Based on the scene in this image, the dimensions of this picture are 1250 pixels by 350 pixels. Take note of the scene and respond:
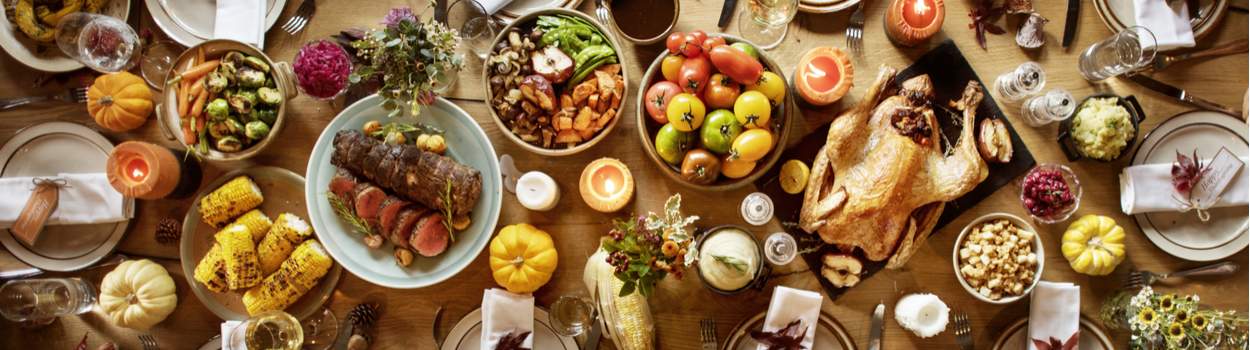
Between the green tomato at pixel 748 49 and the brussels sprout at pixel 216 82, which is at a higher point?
the green tomato at pixel 748 49

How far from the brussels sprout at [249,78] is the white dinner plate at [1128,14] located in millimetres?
2855

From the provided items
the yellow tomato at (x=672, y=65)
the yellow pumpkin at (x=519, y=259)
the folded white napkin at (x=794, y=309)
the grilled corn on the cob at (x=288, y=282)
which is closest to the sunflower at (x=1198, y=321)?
the folded white napkin at (x=794, y=309)

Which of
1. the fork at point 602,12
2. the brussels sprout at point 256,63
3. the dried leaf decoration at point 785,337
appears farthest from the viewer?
the fork at point 602,12

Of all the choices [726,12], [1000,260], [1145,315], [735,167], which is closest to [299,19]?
[726,12]

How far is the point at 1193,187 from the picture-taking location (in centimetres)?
221

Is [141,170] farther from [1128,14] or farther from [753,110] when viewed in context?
[1128,14]

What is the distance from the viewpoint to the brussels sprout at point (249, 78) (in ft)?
7.40

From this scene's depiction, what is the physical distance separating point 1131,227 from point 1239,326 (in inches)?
16.6

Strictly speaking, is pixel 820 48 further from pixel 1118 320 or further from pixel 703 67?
pixel 1118 320

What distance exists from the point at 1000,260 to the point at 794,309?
69 centimetres

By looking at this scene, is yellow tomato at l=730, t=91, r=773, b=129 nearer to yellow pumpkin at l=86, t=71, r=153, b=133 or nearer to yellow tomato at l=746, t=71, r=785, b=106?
yellow tomato at l=746, t=71, r=785, b=106

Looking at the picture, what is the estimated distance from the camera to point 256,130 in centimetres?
225

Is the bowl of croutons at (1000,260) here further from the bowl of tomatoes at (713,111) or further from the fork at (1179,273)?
the bowl of tomatoes at (713,111)

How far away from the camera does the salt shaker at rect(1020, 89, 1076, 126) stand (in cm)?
222
